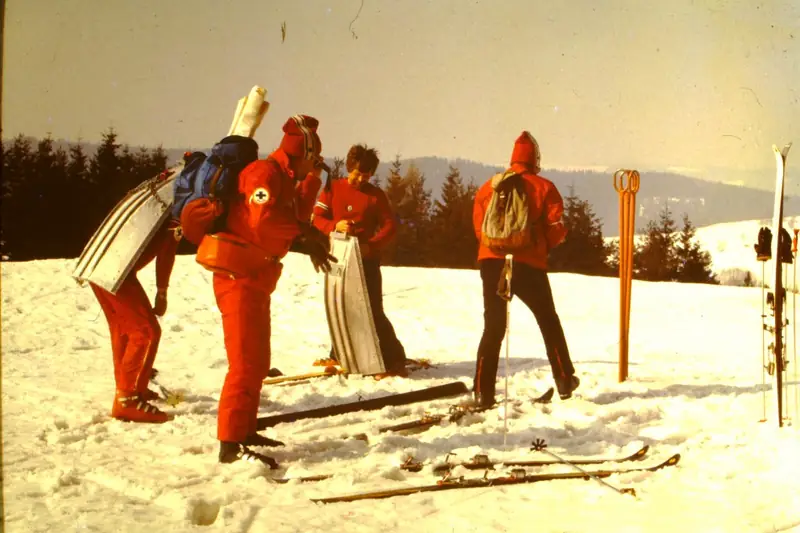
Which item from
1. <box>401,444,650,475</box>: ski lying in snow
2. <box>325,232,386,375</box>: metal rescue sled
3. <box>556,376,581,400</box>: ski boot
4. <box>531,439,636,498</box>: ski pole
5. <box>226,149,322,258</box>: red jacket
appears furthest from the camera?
<box>325,232,386,375</box>: metal rescue sled

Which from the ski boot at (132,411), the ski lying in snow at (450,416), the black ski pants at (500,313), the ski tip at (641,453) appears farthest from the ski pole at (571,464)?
the ski boot at (132,411)

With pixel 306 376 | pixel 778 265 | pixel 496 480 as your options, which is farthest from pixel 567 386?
pixel 306 376

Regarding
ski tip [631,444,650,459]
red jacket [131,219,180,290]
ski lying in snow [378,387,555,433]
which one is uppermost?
red jacket [131,219,180,290]

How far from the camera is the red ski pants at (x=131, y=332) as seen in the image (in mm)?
4535

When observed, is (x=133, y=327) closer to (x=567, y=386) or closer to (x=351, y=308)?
(x=351, y=308)

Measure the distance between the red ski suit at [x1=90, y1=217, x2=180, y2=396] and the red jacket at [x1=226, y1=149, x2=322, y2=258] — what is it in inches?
35.7

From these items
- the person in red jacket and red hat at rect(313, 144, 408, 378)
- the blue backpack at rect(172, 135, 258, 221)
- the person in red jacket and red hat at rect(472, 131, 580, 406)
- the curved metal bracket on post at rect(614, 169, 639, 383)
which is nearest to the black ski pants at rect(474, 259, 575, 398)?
the person in red jacket and red hat at rect(472, 131, 580, 406)

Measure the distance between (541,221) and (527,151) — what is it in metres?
0.46

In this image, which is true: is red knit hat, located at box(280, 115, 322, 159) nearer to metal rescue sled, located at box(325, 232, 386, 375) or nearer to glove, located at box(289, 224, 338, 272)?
glove, located at box(289, 224, 338, 272)

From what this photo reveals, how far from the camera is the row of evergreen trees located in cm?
615

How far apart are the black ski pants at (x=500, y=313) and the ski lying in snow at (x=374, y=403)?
1.30 ft

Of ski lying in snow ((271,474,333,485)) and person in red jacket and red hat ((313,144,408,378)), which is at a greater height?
person in red jacket and red hat ((313,144,408,378))

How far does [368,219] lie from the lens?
596cm

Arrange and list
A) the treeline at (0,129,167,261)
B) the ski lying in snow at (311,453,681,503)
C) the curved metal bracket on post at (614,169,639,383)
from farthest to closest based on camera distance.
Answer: the treeline at (0,129,167,261)
the curved metal bracket on post at (614,169,639,383)
the ski lying in snow at (311,453,681,503)
